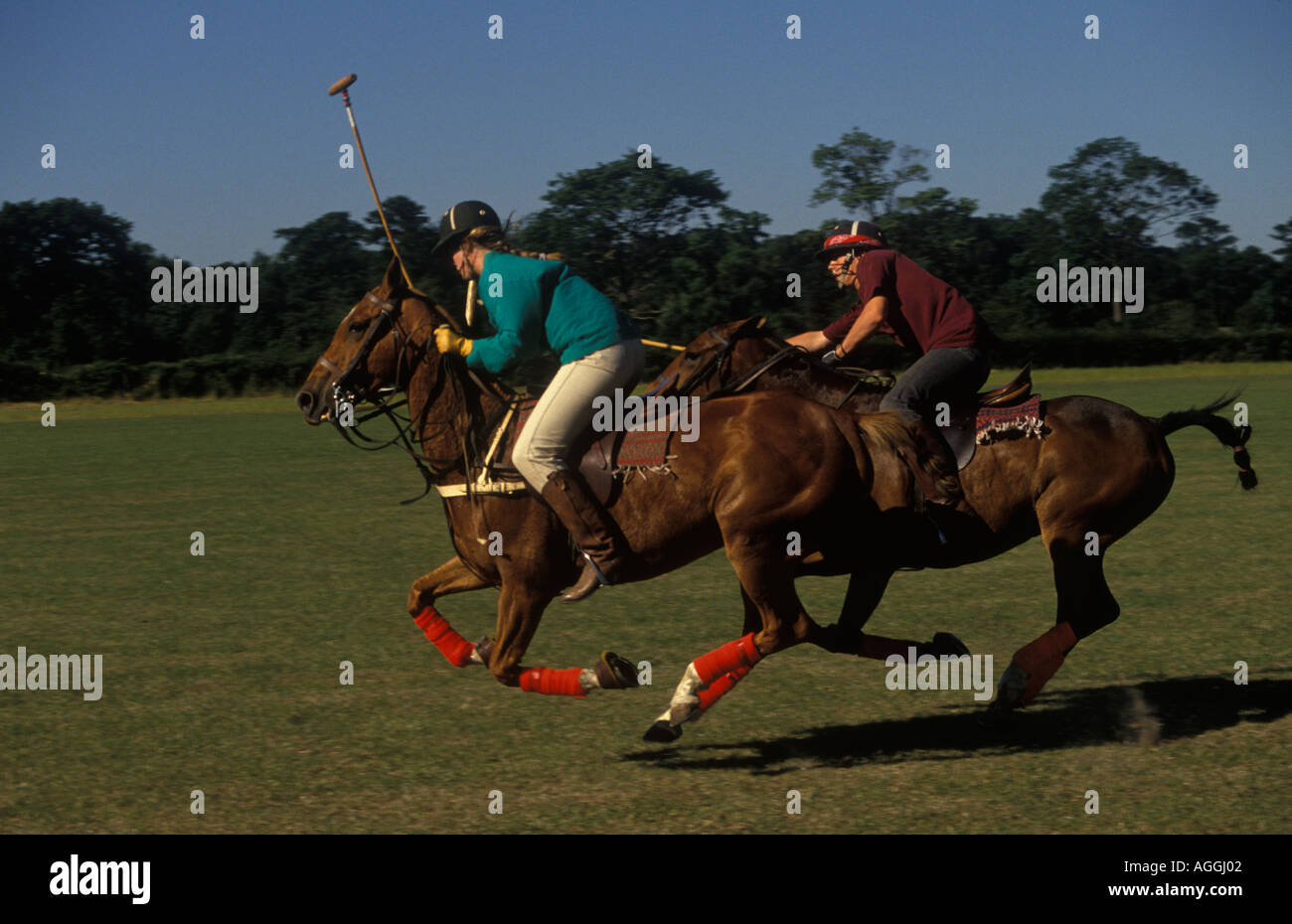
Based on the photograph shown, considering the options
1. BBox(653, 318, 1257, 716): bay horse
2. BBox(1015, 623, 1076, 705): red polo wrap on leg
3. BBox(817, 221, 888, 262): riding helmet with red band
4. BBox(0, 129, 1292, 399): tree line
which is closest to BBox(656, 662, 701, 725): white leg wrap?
BBox(653, 318, 1257, 716): bay horse

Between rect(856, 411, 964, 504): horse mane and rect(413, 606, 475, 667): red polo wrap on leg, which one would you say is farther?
rect(413, 606, 475, 667): red polo wrap on leg

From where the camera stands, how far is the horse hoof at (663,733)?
21.1ft

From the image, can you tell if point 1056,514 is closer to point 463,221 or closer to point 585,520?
point 585,520

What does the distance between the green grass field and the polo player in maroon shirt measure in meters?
1.65

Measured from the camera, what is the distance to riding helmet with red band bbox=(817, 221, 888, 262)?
7.49 m

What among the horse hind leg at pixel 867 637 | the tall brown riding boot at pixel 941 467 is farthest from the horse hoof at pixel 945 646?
the tall brown riding boot at pixel 941 467

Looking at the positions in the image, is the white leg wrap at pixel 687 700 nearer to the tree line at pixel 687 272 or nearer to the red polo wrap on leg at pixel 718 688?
the red polo wrap on leg at pixel 718 688

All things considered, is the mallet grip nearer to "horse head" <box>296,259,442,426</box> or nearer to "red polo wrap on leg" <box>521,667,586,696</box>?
"horse head" <box>296,259,442,426</box>

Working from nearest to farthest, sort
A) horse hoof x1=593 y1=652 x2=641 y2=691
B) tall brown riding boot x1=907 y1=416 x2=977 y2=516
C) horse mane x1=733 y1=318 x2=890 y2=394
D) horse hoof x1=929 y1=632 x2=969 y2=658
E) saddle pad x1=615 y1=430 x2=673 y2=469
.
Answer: horse hoof x1=593 y1=652 x2=641 y2=691 < saddle pad x1=615 y1=430 x2=673 y2=469 < tall brown riding boot x1=907 y1=416 x2=977 y2=516 < horse hoof x1=929 y1=632 x2=969 y2=658 < horse mane x1=733 y1=318 x2=890 y2=394

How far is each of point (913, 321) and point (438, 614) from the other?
2856 mm

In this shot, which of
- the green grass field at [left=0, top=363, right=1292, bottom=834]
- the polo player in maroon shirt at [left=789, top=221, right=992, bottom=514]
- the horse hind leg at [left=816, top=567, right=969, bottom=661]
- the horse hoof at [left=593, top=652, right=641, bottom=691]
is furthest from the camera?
the horse hind leg at [left=816, top=567, right=969, bottom=661]

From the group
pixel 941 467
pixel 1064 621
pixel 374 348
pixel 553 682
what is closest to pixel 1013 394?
pixel 941 467

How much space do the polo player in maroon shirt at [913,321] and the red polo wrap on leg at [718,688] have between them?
1562 mm

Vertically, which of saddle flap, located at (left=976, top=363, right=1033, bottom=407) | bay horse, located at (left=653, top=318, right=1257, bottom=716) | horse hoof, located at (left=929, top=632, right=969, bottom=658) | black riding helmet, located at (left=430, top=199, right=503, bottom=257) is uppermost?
black riding helmet, located at (left=430, top=199, right=503, bottom=257)
